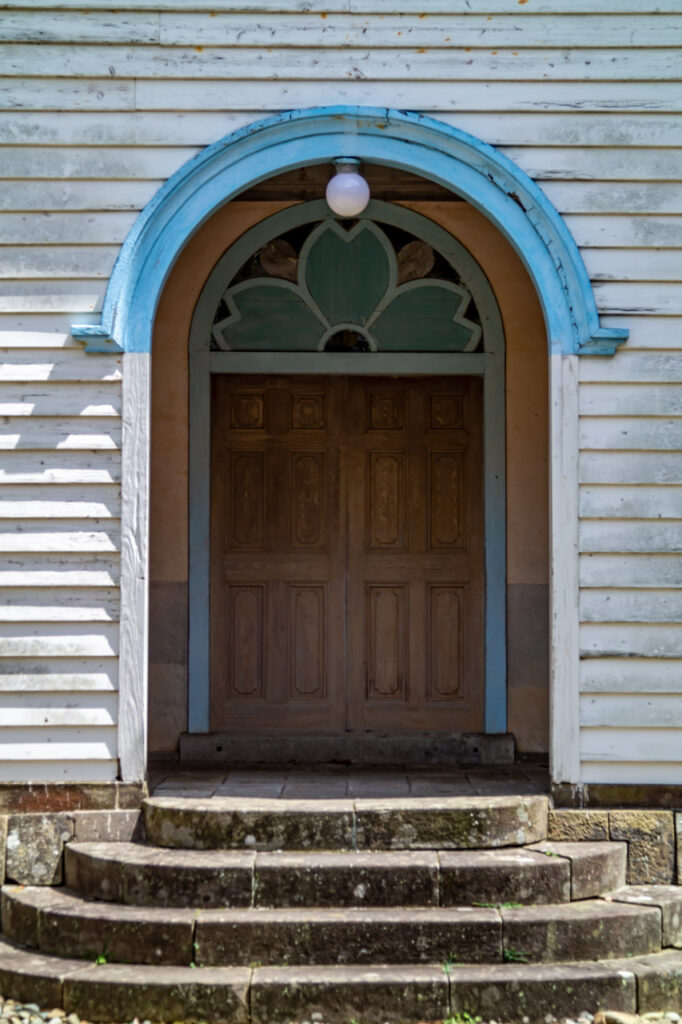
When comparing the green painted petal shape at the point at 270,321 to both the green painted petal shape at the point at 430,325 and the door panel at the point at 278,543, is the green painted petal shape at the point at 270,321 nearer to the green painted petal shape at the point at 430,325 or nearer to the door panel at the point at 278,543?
the door panel at the point at 278,543

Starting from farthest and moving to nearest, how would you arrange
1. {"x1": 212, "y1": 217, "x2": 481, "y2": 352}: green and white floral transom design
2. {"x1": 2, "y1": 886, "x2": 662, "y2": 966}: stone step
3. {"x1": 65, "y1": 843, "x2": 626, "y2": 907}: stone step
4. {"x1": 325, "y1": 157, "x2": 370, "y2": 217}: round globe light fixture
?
1. {"x1": 212, "y1": 217, "x2": 481, "y2": 352}: green and white floral transom design
2. {"x1": 325, "y1": 157, "x2": 370, "y2": 217}: round globe light fixture
3. {"x1": 65, "y1": 843, "x2": 626, "y2": 907}: stone step
4. {"x1": 2, "y1": 886, "x2": 662, "y2": 966}: stone step

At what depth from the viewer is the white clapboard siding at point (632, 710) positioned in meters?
5.32

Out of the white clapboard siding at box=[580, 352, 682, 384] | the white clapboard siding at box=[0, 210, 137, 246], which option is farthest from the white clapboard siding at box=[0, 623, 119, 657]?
the white clapboard siding at box=[580, 352, 682, 384]

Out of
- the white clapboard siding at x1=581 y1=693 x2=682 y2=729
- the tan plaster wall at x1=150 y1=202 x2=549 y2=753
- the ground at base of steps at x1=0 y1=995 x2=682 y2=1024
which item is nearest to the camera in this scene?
the ground at base of steps at x1=0 y1=995 x2=682 y2=1024

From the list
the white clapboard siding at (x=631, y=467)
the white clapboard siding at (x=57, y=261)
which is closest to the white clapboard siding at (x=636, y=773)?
the white clapboard siding at (x=631, y=467)

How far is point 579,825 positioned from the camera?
5.30m

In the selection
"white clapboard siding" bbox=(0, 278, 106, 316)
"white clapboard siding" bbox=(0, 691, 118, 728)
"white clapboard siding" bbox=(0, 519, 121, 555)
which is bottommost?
"white clapboard siding" bbox=(0, 691, 118, 728)

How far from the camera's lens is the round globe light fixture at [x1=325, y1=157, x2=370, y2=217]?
17.8 feet

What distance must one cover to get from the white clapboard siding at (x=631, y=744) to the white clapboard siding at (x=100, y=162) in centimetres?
330

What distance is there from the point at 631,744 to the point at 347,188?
293cm

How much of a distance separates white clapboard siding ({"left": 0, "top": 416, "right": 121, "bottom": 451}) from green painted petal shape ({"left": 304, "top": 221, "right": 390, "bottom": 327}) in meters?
1.82

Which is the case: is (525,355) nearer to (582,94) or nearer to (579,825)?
(582,94)

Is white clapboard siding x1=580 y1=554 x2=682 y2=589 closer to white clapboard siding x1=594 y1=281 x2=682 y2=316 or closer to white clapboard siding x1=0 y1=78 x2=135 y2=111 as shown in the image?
white clapboard siding x1=594 y1=281 x2=682 y2=316

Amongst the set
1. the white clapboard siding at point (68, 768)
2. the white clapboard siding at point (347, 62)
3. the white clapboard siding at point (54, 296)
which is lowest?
the white clapboard siding at point (68, 768)
